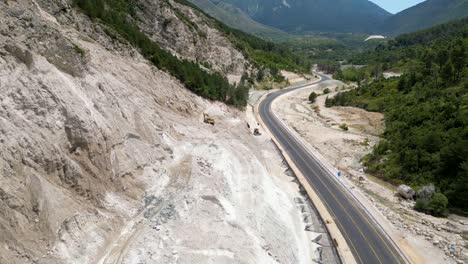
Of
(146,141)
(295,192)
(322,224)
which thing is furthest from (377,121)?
(146,141)

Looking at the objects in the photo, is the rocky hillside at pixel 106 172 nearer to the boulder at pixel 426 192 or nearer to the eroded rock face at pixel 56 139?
the eroded rock face at pixel 56 139

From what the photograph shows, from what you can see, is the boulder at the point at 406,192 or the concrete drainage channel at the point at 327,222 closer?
the concrete drainage channel at the point at 327,222

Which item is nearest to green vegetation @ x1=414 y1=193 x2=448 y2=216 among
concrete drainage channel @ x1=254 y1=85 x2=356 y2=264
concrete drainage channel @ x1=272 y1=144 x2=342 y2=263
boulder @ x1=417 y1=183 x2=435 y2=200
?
boulder @ x1=417 y1=183 x2=435 y2=200

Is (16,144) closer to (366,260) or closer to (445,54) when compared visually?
(366,260)

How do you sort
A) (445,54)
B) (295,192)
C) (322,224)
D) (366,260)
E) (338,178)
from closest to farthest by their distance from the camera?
(366,260)
(322,224)
(295,192)
(338,178)
(445,54)

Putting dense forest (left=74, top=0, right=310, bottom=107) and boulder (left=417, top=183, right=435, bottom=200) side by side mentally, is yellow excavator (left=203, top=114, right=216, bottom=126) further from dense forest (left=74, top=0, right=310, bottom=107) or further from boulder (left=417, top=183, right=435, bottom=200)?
boulder (left=417, top=183, right=435, bottom=200)

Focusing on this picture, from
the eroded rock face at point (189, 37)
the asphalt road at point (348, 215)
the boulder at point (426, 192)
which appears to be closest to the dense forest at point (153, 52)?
A: the eroded rock face at point (189, 37)
